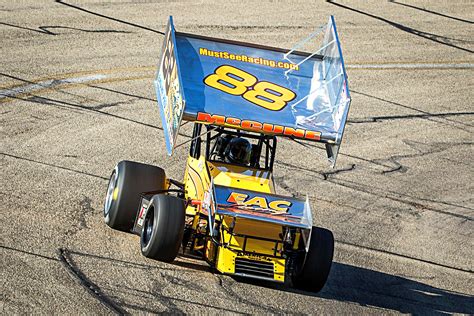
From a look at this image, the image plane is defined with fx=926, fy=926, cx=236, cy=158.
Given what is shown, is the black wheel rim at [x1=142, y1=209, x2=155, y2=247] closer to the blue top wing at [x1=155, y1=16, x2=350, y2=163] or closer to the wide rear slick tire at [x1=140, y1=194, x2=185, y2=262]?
the wide rear slick tire at [x1=140, y1=194, x2=185, y2=262]

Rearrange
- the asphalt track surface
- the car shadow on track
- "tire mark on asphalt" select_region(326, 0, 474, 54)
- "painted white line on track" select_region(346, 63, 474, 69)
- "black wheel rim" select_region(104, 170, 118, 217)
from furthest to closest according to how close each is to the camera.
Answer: "tire mark on asphalt" select_region(326, 0, 474, 54)
"painted white line on track" select_region(346, 63, 474, 69)
"black wheel rim" select_region(104, 170, 118, 217)
the car shadow on track
the asphalt track surface

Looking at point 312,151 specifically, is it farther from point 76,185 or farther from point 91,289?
point 91,289

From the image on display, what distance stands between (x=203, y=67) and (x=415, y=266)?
4116 mm

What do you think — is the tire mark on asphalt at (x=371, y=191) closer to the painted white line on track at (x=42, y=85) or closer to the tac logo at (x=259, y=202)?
the tac logo at (x=259, y=202)

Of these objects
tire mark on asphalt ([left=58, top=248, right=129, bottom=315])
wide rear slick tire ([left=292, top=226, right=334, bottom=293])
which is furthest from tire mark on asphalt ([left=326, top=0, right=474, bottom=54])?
tire mark on asphalt ([left=58, top=248, right=129, bottom=315])

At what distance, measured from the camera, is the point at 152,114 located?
18.2 metres

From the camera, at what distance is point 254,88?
12633 mm

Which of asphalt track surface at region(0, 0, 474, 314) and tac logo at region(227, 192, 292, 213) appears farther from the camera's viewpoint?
tac logo at region(227, 192, 292, 213)

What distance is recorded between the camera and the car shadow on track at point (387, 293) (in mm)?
11523

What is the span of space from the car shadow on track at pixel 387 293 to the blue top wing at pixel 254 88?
171cm

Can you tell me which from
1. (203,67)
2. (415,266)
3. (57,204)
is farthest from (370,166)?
(57,204)

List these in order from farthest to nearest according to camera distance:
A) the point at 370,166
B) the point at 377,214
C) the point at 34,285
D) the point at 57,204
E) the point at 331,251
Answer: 1. the point at 370,166
2. the point at 377,214
3. the point at 57,204
4. the point at 331,251
5. the point at 34,285

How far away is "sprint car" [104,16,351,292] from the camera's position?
10.9 metres

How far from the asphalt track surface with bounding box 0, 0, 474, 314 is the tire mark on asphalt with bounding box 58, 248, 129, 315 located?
0.09ft
